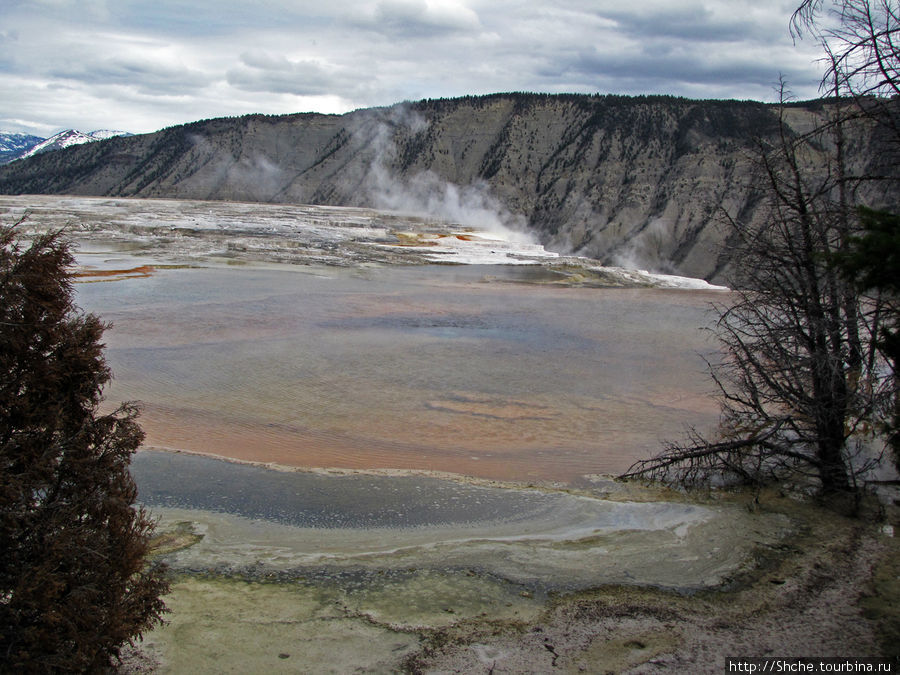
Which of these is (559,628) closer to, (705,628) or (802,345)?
(705,628)

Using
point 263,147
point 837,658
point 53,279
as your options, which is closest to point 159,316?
point 53,279

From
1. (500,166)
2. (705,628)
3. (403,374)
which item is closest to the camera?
(705,628)

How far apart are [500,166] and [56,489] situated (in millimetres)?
62130

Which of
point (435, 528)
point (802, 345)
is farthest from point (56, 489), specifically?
point (802, 345)

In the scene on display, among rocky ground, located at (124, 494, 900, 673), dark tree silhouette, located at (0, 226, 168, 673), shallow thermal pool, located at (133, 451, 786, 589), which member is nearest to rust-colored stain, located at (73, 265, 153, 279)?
shallow thermal pool, located at (133, 451, 786, 589)

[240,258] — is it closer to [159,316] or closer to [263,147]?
[159,316]

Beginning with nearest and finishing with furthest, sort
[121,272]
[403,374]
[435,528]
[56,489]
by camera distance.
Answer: [56,489]
[435,528]
[403,374]
[121,272]

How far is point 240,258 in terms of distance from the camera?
30.1 meters

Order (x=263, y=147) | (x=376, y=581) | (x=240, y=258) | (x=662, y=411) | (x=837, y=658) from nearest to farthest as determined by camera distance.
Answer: (x=837, y=658) → (x=376, y=581) → (x=662, y=411) → (x=240, y=258) → (x=263, y=147)

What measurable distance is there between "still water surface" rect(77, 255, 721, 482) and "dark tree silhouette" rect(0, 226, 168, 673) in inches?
200

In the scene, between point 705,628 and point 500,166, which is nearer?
point 705,628

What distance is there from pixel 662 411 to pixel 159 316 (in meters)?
12.7

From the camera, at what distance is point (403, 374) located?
44.7 ft

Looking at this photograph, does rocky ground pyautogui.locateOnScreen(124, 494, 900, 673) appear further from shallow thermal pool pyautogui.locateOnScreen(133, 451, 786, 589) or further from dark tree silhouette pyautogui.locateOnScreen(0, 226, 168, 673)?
dark tree silhouette pyautogui.locateOnScreen(0, 226, 168, 673)
